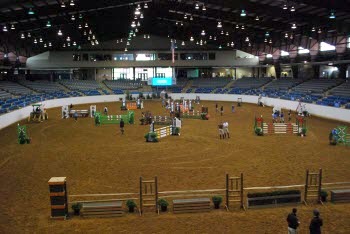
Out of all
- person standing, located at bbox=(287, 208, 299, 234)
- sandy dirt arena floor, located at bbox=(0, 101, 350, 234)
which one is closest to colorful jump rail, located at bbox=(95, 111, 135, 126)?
sandy dirt arena floor, located at bbox=(0, 101, 350, 234)

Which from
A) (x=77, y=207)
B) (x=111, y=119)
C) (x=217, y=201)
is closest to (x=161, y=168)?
(x=217, y=201)

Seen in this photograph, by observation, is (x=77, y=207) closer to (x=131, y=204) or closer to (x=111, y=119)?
(x=131, y=204)

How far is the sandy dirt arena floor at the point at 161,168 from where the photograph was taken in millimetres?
11750

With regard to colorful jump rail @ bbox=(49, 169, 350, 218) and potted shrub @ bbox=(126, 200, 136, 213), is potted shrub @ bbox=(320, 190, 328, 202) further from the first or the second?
potted shrub @ bbox=(126, 200, 136, 213)

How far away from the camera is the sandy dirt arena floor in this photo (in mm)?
11750

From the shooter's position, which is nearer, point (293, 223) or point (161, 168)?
point (293, 223)

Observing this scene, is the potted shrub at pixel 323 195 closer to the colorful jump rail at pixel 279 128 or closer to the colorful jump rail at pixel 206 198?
the colorful jump rail at pixel 206 198

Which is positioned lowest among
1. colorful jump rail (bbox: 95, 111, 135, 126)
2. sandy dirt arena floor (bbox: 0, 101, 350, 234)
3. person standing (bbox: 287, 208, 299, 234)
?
sandy dirt arena floor (bbox: 0, 101, 350, 234)

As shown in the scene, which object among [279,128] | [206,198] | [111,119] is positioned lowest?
[206,198]

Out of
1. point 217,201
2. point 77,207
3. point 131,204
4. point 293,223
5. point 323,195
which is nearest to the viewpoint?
point 293,223

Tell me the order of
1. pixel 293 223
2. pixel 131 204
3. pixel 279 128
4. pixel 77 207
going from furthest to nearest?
pixel 279 128
pixel 131 204
pixel 77 207
pixel 293 223

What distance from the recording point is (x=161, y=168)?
18531mm

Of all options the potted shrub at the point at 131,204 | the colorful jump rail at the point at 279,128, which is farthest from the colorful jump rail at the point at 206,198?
the colorful jump rail at the point at 279,128

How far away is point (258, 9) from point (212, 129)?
15347 mm
